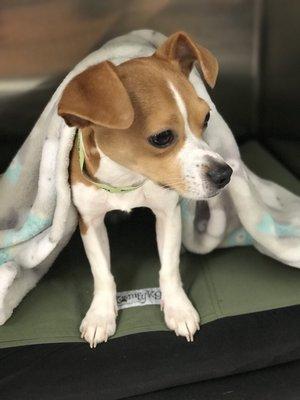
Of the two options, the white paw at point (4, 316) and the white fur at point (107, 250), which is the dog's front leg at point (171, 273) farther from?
the white paw at point (4, 316)

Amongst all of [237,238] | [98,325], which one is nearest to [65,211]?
[98,325]

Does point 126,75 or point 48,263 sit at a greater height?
point 126,75

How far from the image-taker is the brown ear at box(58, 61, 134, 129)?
0.90m

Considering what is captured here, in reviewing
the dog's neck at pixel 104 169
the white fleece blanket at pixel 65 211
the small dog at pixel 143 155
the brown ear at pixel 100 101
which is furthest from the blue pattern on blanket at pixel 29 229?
the brown ear at pixel 100 101

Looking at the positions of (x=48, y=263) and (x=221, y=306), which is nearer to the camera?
(x=221, y=306)

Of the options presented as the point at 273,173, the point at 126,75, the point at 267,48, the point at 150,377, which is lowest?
the point at 273,173

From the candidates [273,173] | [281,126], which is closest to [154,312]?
[273,173]

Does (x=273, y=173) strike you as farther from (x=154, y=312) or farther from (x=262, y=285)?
(x=154, y=312)

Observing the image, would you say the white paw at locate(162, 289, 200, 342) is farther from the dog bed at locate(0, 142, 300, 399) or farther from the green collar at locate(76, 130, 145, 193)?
the green collar at locate(76, 130, 145, 193)

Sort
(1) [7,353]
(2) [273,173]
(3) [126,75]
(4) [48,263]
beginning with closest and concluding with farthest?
1. (3) [126,75]
2. (1) [7,353]
3. (4) [48,263]
4. (2) [273,173]

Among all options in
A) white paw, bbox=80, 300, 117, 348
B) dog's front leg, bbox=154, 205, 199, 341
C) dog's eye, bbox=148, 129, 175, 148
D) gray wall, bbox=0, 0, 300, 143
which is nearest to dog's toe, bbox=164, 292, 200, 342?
dog's front leg, bbox=154, 205, 199, 341

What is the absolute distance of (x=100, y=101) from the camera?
909mm

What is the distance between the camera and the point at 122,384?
42.1 inches

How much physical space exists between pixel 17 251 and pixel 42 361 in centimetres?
30
